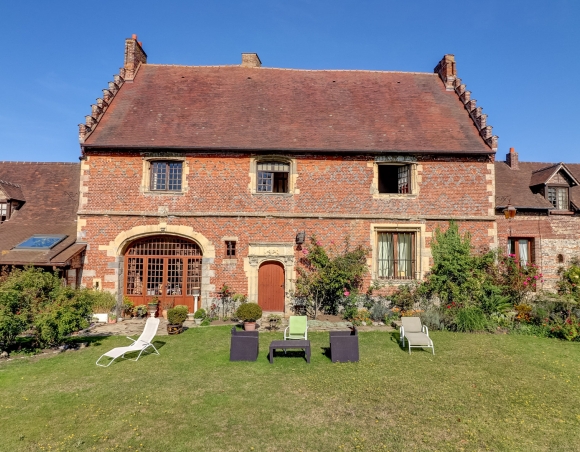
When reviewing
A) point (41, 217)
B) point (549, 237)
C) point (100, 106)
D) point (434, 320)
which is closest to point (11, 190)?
point (41, 217)

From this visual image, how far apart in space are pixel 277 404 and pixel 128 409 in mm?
2350

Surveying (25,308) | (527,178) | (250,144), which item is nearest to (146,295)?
(25,308)

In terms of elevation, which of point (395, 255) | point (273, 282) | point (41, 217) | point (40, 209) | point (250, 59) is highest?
point (250, 59)

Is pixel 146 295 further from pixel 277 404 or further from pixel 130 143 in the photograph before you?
pixel 277 404

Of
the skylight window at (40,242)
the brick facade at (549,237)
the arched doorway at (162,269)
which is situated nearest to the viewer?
the skylight window at (40,242)

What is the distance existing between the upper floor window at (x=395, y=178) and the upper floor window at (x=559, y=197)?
8248mm

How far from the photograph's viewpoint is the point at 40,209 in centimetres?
1473

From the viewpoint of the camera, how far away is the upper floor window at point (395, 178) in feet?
44.9

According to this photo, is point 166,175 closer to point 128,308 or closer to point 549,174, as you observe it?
point 128,308

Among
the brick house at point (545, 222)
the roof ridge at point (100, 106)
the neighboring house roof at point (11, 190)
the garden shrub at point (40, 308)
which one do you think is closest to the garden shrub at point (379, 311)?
the brick house at point (545, 222)

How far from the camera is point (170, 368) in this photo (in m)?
7.45

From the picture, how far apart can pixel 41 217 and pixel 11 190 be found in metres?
1.87

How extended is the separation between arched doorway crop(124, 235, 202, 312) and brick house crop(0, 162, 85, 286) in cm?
180

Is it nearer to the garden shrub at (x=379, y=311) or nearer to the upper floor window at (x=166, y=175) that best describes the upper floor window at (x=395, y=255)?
the garden shrub at (x=379, y=311)
